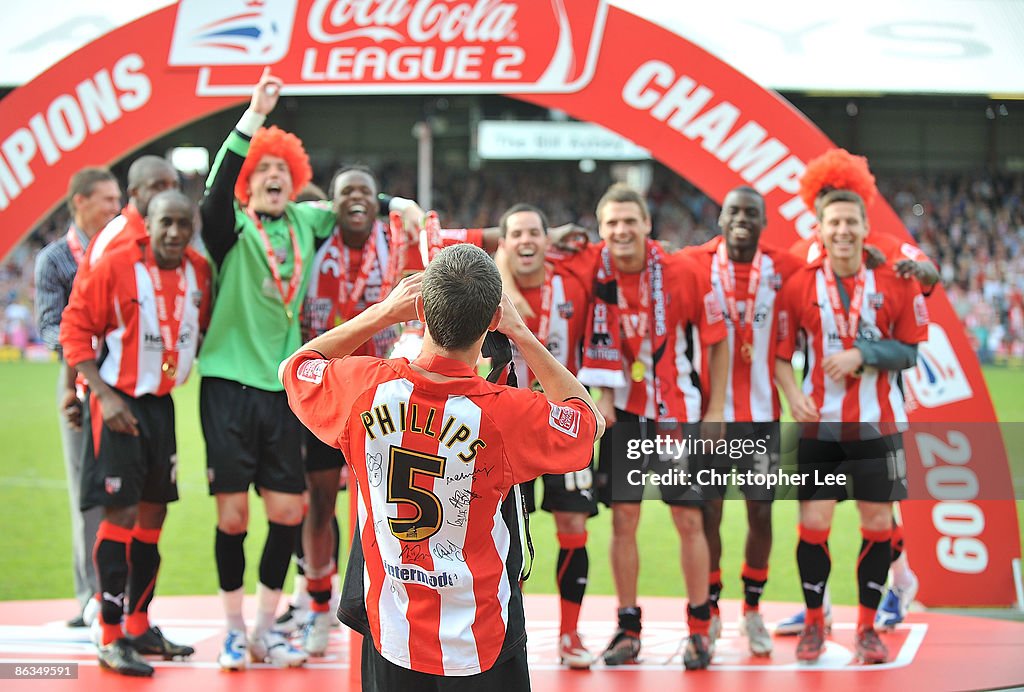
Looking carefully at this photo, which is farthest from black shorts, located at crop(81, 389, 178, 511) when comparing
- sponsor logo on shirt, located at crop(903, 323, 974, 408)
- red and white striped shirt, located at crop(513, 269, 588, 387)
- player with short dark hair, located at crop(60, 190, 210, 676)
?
sponsor logo on shirt, located at crop(903, 323, 974, 408)

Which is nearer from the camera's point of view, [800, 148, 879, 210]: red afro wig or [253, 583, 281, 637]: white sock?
[253, 583, 281, 637]: white sock

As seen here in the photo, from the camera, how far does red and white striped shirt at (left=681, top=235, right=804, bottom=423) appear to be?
5.12m

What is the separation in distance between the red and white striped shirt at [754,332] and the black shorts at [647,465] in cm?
35

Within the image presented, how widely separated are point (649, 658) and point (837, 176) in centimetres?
256

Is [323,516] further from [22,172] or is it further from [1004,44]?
[1004,44]

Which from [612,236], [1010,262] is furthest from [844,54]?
[612,236]

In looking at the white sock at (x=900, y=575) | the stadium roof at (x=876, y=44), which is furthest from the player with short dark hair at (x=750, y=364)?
the stadium roof at (x=876, y=44)

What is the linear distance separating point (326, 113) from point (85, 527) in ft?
Answer: 75.3

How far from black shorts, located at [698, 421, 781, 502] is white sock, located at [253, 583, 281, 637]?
6.62 ft

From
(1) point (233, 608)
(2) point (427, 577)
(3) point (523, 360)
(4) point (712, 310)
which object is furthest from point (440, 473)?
(4) point (712, 310)

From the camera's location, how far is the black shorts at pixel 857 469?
4906mm

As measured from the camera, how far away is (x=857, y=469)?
493cm

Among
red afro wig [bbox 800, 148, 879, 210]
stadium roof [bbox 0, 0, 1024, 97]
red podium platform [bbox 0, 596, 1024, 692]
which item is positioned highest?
stadium roof [bbox 0, 0, 1024, 97]
